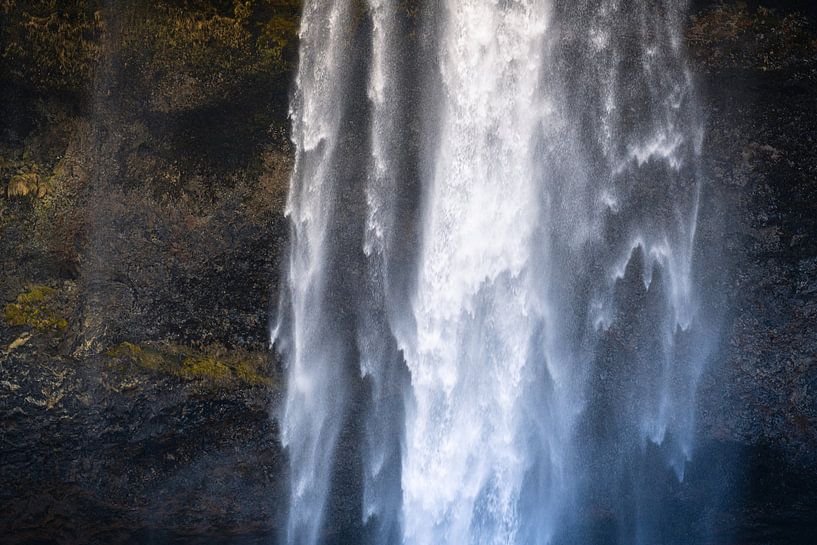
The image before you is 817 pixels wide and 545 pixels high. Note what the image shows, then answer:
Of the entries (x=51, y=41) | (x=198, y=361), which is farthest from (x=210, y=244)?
(x=51, y=41)

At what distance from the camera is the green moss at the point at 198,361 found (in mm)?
13430

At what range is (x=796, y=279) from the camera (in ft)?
44.4

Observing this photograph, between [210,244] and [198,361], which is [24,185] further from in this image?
[198,361]

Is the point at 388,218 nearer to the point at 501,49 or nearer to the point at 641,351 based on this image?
the point at 501,49

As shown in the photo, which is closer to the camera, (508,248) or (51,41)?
(51,41)

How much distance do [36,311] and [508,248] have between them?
6011 millimetres

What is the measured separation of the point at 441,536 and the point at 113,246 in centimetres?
550

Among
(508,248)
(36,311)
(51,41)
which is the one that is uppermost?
(51,41)

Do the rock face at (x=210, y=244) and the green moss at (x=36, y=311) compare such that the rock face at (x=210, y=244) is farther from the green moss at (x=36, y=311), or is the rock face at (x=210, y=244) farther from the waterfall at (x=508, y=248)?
the waterfall at (x=508, y=248)

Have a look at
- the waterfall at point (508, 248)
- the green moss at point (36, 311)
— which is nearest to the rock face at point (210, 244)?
the green moss at point (36, 311)

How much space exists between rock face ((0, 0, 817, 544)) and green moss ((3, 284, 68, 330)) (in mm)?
25

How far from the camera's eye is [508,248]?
13664mm

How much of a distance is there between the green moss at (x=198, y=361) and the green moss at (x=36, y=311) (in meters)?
0.80

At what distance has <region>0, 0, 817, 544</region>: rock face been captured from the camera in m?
13.4
